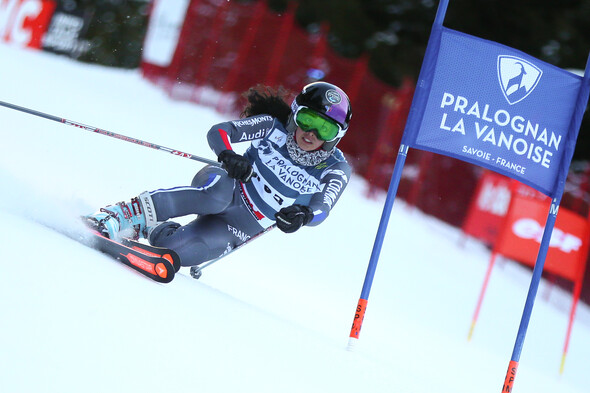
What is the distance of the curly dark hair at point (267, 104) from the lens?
4219 millimetres

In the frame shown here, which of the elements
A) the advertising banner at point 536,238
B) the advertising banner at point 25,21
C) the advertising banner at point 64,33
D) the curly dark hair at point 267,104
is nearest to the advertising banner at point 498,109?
the curly dark hair at point 267,104

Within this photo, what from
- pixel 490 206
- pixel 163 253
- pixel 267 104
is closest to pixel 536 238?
pixel 490 206

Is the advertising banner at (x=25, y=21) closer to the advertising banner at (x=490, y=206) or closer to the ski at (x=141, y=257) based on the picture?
the advertising banner at (x=490, y=206)

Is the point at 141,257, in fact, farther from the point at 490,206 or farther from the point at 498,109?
the point at 490,206

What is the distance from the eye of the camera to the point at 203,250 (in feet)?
13.0

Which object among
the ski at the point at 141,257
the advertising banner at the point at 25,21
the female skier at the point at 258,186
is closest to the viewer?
the ski at the point at 141,257

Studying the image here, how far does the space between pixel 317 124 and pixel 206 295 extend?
3.90 ft

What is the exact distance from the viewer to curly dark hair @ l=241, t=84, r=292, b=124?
4.22 meters

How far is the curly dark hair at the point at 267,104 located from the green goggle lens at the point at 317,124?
0.26 meters

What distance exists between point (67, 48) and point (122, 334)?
1290 cm

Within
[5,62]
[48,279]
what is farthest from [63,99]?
[48,279]

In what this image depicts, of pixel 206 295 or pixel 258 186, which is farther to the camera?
pixel 258 186

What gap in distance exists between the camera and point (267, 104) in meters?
4.27

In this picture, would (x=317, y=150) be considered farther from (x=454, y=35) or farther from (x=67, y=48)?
(x=67, y=48)
